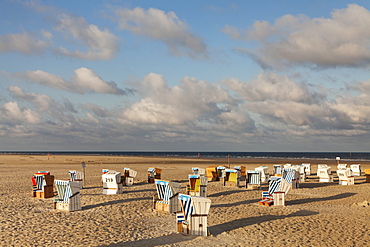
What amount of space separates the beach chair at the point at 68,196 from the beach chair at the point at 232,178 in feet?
38.1

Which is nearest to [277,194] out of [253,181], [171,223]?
[171,223]

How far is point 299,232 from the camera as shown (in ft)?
38.3

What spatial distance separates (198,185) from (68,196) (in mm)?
6761

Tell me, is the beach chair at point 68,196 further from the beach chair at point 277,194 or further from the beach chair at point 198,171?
the beach chair at point 198,171

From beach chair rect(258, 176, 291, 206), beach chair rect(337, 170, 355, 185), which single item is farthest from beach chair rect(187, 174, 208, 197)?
beach chair rect(337, 170, 355, 185)

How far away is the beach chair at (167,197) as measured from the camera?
14.6 metres

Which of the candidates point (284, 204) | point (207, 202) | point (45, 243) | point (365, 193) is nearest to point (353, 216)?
point (284, 204)

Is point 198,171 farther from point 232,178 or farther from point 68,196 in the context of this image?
point 68,196

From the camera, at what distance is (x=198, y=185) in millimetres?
18859

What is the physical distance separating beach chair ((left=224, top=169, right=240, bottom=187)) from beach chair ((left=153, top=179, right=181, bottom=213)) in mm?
9523

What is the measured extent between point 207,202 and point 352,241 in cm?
433

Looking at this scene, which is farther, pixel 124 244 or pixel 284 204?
pixel 284 204

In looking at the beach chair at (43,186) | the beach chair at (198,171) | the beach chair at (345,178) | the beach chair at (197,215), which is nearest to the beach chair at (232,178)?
the beach chair at (198,171)

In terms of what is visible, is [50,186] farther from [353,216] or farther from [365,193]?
[365,193]
